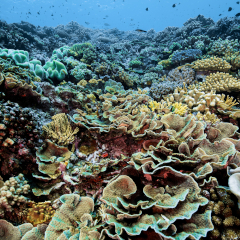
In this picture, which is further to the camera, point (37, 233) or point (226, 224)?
point (37, 233)

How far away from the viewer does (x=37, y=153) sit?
2.61 meters

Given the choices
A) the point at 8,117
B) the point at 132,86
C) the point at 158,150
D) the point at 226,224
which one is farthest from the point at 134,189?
the point at 132,86

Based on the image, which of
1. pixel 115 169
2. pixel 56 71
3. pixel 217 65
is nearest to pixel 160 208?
pixel 115 169

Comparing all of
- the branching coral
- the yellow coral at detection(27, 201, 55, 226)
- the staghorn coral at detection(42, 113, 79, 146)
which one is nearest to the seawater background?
the staghorn coral at detection(42, 113, 79, 146)

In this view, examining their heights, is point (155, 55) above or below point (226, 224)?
above

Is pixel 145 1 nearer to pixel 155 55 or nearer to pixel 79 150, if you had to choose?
pixel 155 55

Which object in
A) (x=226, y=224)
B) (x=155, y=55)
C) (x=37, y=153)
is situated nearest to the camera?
A: (x=226, y=224)

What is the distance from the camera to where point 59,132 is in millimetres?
2980

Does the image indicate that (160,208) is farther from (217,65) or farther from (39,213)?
(217,65)

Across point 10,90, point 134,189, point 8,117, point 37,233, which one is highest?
point 10,90

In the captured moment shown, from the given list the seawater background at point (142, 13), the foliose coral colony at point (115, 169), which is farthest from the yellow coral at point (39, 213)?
the seawater background at point (142, 13)

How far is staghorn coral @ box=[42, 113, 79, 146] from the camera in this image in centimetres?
291

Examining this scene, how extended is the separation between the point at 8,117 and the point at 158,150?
2.61 m

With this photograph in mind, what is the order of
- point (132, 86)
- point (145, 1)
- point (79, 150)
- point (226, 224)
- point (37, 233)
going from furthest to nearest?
point (145, 1) < point (132, 86) < point (79, 150) < point (37, 233) < point (226, 224)
